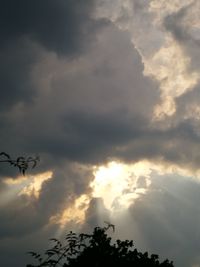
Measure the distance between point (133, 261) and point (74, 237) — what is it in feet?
144

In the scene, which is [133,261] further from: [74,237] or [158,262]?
[74,237]

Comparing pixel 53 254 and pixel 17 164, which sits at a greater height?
pixel 17 164

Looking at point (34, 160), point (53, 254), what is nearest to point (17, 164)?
point (34, 160)

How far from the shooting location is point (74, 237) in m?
5.76

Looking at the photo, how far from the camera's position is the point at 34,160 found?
4.34m

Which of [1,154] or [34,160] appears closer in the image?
[1,154]

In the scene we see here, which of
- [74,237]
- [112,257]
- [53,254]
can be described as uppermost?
[112,257]

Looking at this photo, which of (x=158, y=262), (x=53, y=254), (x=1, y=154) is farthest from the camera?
(x=158, y=262)

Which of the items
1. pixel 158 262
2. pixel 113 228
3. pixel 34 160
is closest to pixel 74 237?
pixel 113 228

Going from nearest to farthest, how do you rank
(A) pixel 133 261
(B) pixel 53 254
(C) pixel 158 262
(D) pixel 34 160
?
1. (D) pixel 34 160
2. (B) pixel 53 254
3. (A) pixel 133 261
4. (C) pixel 158 262

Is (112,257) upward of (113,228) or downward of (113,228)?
upward

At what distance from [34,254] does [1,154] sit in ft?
7.36

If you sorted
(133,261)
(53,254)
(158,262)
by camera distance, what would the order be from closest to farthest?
1. (53,254)
2. (133,261)
3. (158,262)

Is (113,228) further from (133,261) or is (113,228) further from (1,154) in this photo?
(133,261)
